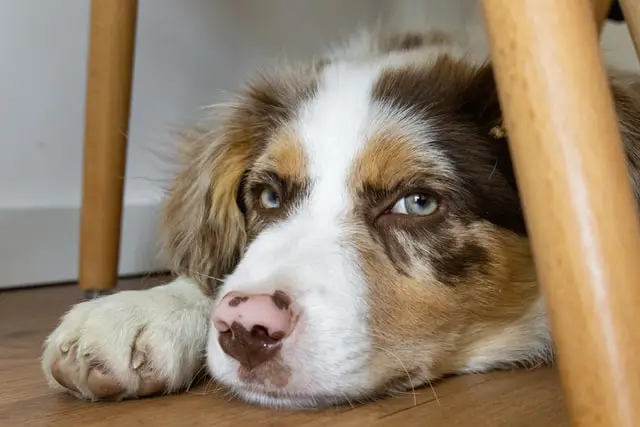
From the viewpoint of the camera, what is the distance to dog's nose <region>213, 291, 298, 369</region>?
3.30ft

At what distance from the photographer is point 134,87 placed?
7.59 feet

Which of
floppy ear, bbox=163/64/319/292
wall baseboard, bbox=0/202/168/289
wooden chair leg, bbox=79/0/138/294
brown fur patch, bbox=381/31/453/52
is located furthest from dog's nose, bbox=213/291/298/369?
wall baseboard, bbox=0/202/168/289

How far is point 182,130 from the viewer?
1.81m

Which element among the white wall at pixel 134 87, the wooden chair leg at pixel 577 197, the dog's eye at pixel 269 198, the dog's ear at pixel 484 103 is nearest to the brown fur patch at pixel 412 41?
the white wall at pixel 134 87

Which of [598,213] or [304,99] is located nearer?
[598,213]

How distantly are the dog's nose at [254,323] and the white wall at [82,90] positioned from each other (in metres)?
0.83

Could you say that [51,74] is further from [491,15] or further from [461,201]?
[491,15]

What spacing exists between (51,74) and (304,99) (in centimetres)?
92

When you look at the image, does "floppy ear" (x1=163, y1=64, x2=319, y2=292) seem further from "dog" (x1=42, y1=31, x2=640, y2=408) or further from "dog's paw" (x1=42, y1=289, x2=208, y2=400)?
"dog's paw" (x1=42, y1=289, x2=208, y2=400)

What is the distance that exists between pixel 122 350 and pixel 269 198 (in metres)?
0.38

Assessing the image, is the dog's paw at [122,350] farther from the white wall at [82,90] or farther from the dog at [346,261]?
the white wall at [82,90]

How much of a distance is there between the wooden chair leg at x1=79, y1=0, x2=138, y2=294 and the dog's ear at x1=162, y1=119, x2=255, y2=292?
119 millimetres

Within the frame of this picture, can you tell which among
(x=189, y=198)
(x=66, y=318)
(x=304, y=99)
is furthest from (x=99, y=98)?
(x=66, y=318)

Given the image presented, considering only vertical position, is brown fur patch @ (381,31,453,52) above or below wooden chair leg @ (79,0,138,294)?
above
